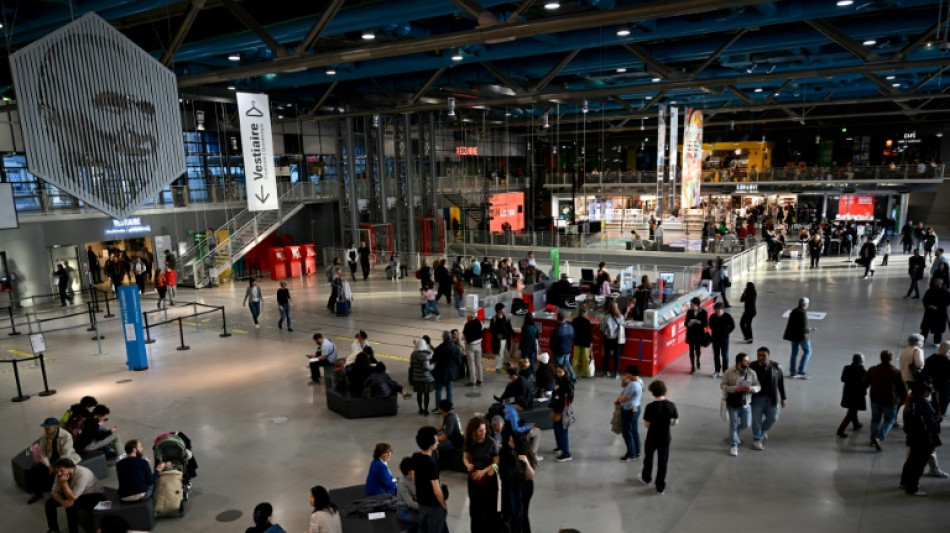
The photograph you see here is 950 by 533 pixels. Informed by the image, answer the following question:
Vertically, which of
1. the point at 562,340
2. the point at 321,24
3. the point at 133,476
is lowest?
the point at 133,476

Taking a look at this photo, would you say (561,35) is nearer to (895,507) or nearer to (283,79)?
(283,79)

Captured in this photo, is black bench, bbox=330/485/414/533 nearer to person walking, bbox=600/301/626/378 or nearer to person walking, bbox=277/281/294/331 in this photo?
person walking, bbox=600/301/626/378

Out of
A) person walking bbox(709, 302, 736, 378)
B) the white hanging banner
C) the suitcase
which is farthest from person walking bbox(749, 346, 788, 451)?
the suitcase

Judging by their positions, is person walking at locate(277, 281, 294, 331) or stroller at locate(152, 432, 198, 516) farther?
person walking at locate(277, 281, 294, 331)

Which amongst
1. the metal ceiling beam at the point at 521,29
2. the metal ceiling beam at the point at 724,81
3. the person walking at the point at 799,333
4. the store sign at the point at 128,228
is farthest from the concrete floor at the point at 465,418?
the store sign at the point at 128,228

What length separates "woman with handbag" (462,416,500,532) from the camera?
532 centimetres

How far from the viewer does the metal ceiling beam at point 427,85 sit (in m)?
18.6

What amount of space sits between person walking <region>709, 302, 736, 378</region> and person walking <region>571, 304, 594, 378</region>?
216cm

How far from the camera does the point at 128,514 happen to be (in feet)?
21.4

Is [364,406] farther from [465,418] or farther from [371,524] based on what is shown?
[371,524]

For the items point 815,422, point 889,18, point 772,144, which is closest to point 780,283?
point 889,18

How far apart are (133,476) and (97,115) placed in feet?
16.3

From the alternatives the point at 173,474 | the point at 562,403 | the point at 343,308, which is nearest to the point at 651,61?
the point at 343,308

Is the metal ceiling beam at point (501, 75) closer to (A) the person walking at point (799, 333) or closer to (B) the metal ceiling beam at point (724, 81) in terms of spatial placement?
(B) the metal ceiling beam at point (724, 81)
